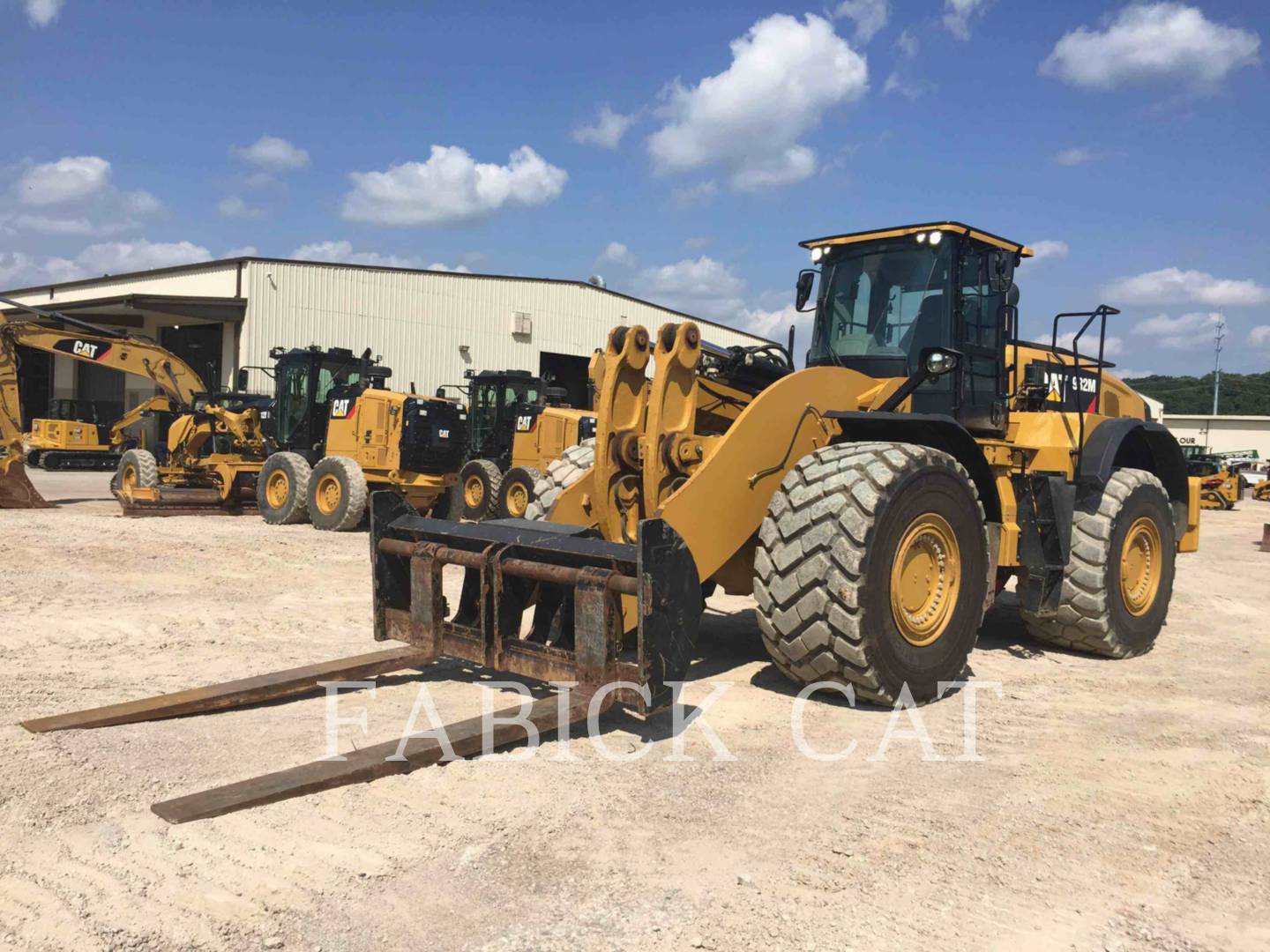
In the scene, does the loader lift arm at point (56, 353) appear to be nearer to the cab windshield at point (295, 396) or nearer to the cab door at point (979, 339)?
the cab windshield at point (295, 396)

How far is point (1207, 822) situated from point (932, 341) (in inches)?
135

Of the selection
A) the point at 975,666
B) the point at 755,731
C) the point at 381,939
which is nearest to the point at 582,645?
the point at 755,731

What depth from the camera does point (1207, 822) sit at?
3863mm

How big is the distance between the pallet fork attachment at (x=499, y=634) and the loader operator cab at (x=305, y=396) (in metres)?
10.8

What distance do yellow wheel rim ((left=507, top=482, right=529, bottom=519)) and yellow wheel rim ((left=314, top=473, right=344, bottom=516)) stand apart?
2392 millimetres

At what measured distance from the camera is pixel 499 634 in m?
4.97

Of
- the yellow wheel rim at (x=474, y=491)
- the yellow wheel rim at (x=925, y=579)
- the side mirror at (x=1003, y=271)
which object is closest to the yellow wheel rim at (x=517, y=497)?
the yellow wheel rim at (x=474, y=491)

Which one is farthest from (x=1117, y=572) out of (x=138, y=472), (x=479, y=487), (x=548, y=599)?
(x=138, y=472)

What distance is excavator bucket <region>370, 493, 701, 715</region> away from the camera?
4.30 metres

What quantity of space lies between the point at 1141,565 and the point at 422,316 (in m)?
24.9

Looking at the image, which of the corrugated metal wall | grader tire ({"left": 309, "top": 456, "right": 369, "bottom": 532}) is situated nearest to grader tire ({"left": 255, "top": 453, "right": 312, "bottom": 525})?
grader tire ({"left": 309, "top": 456, "right": 369, "bottom": 532})

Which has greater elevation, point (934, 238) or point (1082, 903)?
point (934, 238)

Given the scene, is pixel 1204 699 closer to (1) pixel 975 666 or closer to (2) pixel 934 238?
(1) pixel 975 666

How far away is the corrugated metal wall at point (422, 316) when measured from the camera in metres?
26.4
